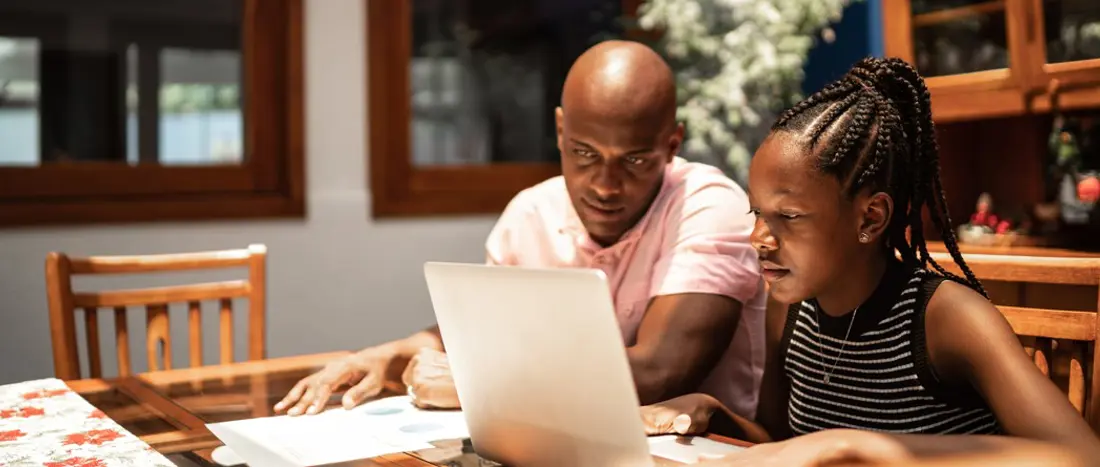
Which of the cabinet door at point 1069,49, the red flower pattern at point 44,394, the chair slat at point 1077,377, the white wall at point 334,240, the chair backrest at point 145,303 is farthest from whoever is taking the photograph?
the white wall at point 334,240

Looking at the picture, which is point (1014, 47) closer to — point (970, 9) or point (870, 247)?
point (970, 9)

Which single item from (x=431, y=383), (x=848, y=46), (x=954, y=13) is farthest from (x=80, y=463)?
(x=848, y=46)

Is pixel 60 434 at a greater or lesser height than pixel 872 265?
lesser

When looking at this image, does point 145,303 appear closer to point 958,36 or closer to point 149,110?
point 149,110

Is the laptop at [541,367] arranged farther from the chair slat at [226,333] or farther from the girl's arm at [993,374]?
the chair slat at [226,333]

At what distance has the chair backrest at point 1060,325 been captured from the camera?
1113 millimetres

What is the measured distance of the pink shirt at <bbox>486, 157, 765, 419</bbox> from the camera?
1.42 metres

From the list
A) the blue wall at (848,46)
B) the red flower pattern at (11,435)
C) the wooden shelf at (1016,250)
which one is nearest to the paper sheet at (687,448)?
the red flower pattern at (11,435)

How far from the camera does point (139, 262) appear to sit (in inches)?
72.6

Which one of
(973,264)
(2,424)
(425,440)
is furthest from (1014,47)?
(2,424)

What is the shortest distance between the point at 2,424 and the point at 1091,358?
1217 mm

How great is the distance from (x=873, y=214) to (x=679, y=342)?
35 centimetres

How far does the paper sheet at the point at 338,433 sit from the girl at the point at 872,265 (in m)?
0.26

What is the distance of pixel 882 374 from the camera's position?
112cm
